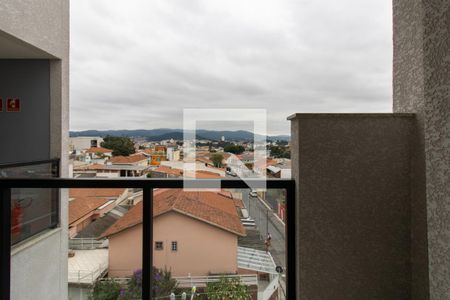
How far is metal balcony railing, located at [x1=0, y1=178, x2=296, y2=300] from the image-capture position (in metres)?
1.61

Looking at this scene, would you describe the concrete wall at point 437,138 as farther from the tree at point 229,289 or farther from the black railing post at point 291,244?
the tree at point 229,289

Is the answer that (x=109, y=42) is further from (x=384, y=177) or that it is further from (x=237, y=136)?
(x=384, y=177)

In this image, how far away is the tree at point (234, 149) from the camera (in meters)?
2.15

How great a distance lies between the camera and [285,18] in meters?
3.42

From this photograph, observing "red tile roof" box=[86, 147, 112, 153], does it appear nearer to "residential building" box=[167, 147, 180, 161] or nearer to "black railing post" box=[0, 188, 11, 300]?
"residential building" box=[167, 147, 180, 161]

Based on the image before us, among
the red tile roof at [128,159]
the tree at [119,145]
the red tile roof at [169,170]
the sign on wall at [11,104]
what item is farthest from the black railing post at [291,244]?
the sign on wall at [11,104]

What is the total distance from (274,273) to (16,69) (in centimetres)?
422

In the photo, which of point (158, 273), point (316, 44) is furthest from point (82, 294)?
point (316, 44)

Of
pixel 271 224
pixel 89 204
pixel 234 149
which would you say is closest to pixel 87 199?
pixel 89 204

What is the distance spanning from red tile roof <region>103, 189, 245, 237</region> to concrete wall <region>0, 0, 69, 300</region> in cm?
89

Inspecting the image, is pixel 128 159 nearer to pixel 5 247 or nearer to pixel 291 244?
pixel 5 247

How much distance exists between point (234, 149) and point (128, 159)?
114 cm

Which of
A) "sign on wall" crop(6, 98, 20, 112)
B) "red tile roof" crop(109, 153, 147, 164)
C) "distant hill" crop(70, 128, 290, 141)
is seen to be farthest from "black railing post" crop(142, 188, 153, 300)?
"sign on wall" crop(6, 98, 20, 112)

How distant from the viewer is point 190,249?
70.6 inches
